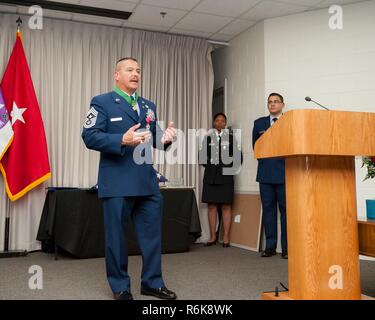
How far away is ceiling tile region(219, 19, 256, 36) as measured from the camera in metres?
4.84

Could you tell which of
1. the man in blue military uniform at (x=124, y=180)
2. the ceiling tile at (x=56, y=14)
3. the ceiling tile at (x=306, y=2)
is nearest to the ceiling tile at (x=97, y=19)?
the ceiling tile at (x=56, y=14)

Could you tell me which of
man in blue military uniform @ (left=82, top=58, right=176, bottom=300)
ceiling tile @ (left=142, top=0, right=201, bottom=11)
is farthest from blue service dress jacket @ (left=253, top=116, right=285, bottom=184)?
man in blue military uniform @ (left=82, top=58, right=176, bottom=300)

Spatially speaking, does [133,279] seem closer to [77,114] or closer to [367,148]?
[367,148]

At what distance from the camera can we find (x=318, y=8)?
4.44 metres

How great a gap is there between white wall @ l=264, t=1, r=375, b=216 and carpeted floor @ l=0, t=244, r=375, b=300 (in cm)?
133

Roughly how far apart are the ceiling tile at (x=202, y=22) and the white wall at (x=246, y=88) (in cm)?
40

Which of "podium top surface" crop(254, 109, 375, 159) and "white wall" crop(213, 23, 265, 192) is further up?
"white wall" crop(213, 23, 265, 192)

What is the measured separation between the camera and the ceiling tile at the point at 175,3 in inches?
169

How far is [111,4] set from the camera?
4.35 meters

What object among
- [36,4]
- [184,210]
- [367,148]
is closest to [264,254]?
[184,210]

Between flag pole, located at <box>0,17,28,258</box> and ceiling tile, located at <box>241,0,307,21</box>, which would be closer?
flag pole, located at <box>0,17,28,258</box>

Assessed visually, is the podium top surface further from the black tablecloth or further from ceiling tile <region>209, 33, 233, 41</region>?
ceiling tile <region>209, 33, 233, 41</region>

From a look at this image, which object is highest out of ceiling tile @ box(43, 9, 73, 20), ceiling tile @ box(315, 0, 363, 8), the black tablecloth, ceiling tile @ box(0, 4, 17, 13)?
ceiling tile @ box(0, 4, 17, 13)
